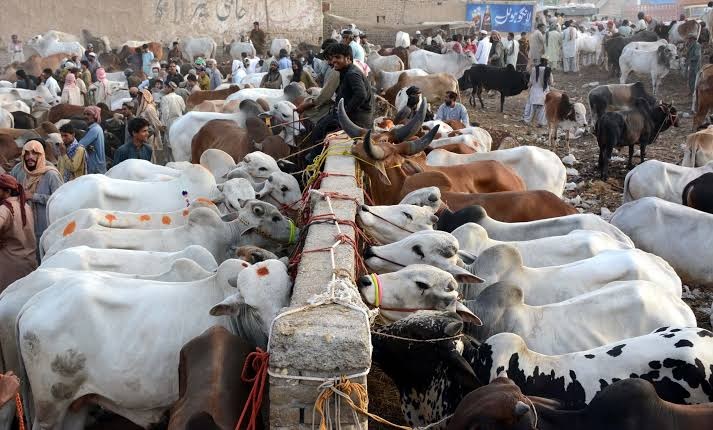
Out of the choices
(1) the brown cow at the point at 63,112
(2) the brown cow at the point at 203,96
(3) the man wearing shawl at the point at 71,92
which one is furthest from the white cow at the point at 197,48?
(1) the brown cow at the point at 63,112

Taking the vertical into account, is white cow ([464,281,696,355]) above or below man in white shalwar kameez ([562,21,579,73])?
below

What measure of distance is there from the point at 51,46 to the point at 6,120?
11634 mm

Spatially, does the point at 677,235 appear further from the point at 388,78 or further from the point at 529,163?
the point at 388,78

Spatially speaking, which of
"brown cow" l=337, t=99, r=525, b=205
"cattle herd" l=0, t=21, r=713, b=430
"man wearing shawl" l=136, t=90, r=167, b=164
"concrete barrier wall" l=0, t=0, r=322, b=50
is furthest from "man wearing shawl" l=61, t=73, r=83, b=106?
"brown cow" l=337, t=99, r=525, b=205

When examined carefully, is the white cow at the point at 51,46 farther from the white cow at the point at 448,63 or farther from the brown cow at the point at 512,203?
the brown cow at the point at 512,203

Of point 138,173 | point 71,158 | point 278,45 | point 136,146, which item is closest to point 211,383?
point 138,173

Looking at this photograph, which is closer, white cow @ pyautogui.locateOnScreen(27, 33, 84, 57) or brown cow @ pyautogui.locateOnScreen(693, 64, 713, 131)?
brown cow @ pyautogui.locateOnScreen(693, 64, 713, 131)

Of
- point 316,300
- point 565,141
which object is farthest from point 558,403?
point 565,141

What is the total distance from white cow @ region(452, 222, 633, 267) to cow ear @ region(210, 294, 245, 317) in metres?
2.05

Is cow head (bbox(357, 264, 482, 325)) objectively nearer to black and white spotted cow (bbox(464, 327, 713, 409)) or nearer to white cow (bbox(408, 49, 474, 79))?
black and white spotted cow (bbox(464, 327, 713, 409))

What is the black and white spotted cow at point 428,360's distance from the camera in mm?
4051

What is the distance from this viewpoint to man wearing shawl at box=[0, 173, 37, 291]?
6.00m

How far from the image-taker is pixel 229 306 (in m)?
4.25


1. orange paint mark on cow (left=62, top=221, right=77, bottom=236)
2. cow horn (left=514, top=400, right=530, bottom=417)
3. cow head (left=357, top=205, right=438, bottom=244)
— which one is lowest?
orange paint mark on cow (left=62, top=221, right=77, bottom=236)
